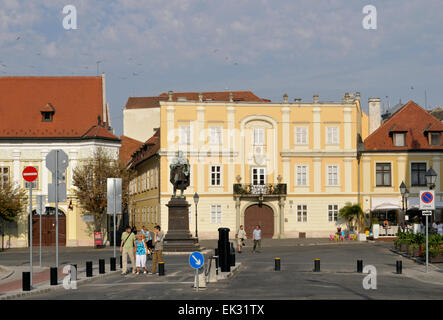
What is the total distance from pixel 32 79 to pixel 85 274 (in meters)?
36.4

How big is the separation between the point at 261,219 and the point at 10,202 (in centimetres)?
1959

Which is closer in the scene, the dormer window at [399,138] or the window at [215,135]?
the window at [215,135]

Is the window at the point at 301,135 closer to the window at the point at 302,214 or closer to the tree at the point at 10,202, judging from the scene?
the window at the point at 302,214

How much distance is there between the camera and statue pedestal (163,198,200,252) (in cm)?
3847

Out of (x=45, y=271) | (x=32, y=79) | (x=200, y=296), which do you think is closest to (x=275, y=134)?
(x=32, y=79)

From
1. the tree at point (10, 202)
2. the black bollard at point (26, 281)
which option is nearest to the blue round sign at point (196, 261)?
the black bollard at point (26, 281)

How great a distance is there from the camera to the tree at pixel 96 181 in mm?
50031

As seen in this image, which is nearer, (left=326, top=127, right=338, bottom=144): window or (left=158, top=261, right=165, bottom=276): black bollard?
(left=158, top=261, right=165, bottom=276): black bollard

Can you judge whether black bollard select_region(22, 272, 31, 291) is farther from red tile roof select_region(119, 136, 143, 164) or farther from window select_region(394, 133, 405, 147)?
red tile roof select_region(119, 136, 143, 164)

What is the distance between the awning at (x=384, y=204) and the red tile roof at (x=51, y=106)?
21115 millimetres

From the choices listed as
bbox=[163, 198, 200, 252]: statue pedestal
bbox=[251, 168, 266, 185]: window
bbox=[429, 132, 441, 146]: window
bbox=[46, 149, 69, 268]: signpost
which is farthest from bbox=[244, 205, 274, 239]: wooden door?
bbox=[46, 149, 69, 268]: signpost

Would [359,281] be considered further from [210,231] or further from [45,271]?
[210,231]

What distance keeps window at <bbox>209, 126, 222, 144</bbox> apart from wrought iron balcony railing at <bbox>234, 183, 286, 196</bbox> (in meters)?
3.79

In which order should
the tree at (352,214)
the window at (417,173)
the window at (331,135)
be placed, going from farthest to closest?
the window at (331,135) → the window at (417,173) → the tree at (352,214)
